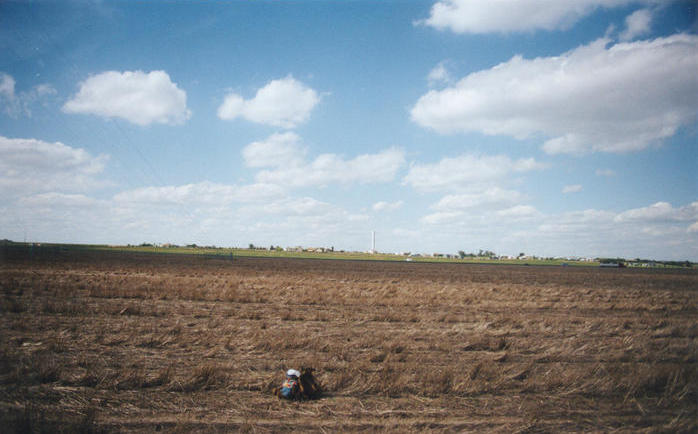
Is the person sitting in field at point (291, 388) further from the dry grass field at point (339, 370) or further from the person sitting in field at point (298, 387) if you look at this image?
the dry grass field at point (339, 370)

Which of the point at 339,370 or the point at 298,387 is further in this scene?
the point at 339,370

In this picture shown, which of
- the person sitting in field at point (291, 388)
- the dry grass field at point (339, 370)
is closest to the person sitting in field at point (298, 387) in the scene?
the person sitting in field at point (291, 388)

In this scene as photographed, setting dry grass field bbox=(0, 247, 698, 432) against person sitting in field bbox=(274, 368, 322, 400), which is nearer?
dry grass field bbox=(0, 247, 698, 432)

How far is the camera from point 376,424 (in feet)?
17.9

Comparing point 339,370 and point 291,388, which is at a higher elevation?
point 291,388

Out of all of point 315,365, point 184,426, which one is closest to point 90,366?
point 184,426

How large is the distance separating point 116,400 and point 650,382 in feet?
33.8

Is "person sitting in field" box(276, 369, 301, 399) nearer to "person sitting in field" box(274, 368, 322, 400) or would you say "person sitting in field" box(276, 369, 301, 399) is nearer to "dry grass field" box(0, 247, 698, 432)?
"person sitting in field" box(274, 368, 322, 400)

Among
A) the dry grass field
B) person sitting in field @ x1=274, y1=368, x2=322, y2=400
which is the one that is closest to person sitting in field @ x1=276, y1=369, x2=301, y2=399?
person sitting in field @ x1=274, y1=368, x2=322, y2=400

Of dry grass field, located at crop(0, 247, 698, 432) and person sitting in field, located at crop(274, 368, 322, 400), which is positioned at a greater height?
person sitting in field, located at crop(274, 368, 322, 400)

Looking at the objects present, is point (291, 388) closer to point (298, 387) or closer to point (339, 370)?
point (298, 387)

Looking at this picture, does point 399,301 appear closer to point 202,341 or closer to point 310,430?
point 202,341

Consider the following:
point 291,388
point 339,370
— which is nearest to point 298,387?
point 291,388

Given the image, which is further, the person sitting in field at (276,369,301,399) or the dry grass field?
the person sitting in field at (276,369,301,399)
